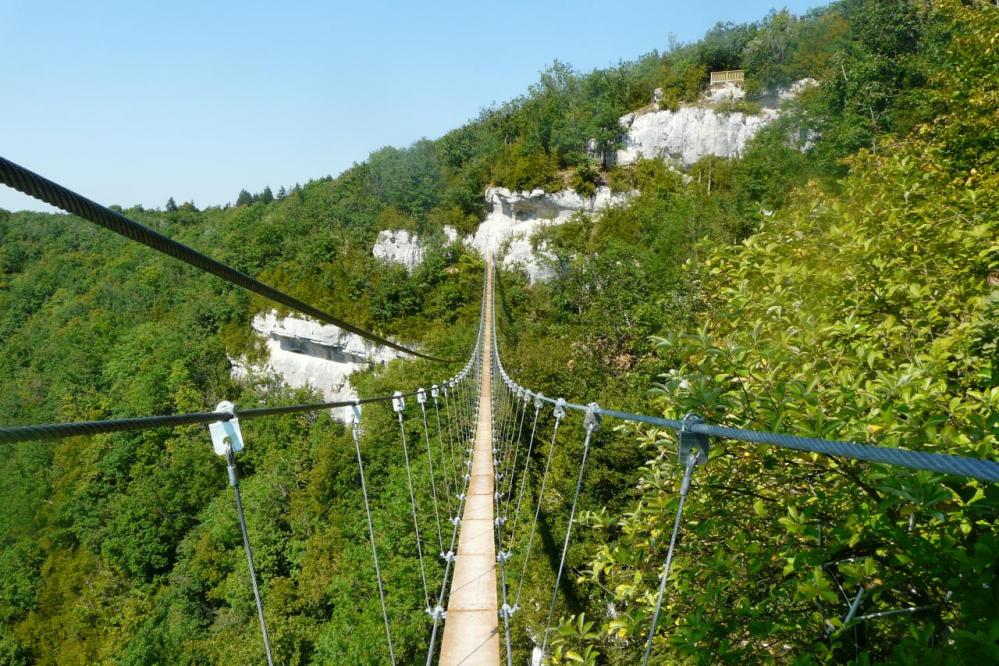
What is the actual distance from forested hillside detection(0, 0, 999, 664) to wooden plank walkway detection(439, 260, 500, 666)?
793 millimetres

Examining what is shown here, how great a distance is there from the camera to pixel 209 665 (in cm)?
1959

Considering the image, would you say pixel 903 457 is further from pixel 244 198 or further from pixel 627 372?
pixel 244 198

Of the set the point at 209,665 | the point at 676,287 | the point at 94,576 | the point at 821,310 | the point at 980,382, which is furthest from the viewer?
the point at 94,576

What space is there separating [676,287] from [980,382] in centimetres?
1570

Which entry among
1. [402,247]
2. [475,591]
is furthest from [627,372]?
[402,247]

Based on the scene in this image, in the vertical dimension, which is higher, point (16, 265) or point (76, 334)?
point (16, 265)

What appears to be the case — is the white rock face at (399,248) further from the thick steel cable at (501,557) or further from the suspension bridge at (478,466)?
the thick steel cable at (501,557)

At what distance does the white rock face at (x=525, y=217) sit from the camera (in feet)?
99.3

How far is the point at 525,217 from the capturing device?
31828 millimetres

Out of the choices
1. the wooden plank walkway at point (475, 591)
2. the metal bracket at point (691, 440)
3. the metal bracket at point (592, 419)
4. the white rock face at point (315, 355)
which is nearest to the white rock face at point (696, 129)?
the white rock face at point (315, 355)

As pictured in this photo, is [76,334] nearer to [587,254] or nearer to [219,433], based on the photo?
[587,254]

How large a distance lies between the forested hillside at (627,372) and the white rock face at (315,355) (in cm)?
154

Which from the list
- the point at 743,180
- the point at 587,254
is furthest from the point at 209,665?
the point at 743,180

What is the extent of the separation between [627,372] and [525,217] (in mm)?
18178
